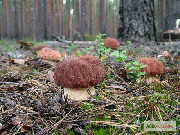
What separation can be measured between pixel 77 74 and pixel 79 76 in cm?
4

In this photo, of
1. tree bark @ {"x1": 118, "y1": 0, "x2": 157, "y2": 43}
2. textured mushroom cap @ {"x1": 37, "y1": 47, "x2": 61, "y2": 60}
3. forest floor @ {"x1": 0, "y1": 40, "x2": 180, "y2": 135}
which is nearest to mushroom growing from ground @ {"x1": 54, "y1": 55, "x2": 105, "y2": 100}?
forest floor @ {"x1": 0, "y1": 40, "x2": 180, "y2": 135}

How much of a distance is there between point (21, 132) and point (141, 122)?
117 cm

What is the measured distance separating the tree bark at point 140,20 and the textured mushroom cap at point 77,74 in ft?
15.0

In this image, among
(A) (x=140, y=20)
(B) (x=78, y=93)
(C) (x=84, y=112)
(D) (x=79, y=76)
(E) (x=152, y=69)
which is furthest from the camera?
(A) (x=140, y=20)

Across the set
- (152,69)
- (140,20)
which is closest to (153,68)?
(152,69)

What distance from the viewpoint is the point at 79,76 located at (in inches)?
77.2

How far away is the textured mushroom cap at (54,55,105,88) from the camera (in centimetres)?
Answer: 197

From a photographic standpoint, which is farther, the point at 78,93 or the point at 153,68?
the point at 153,68

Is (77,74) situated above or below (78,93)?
Answer: above

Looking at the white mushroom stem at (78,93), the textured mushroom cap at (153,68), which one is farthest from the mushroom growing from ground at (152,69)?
the white mushroom stem at (78,93)

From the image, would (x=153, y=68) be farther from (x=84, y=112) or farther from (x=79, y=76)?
(x=84, y=112)

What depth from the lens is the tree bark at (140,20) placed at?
19.6 ft

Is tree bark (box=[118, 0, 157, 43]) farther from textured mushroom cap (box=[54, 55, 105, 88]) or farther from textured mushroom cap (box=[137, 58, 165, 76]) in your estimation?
textured mushroom cap (box=[54, 55, 105, 88])

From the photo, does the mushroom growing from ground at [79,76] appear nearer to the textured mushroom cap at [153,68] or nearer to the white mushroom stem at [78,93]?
the white mushroom stem at [78,93]
